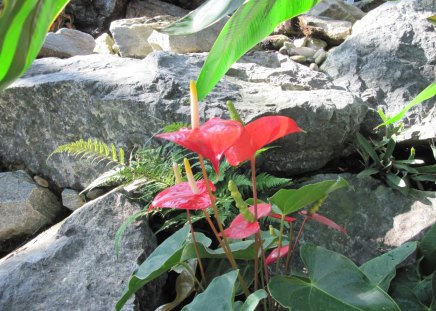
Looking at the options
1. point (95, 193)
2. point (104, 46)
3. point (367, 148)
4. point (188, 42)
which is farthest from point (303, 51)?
point (95, 193)

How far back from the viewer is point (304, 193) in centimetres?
96

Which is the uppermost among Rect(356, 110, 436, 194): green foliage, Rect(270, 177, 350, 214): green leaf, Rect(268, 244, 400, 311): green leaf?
Rect(270, 177, 350, 214): green leaf

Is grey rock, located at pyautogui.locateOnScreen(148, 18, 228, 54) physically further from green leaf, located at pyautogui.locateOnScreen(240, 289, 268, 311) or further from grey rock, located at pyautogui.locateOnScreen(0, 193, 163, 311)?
green leaf, located at pyautogui.locateOnScreen(240, 289, 268, 311)

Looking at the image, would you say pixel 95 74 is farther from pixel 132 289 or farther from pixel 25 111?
pixel 132 289

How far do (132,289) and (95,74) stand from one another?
51.7 inches

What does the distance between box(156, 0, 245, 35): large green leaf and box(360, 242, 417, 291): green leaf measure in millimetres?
658

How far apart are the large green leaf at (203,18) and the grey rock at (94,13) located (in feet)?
13.1

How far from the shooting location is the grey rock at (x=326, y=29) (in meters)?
3.25

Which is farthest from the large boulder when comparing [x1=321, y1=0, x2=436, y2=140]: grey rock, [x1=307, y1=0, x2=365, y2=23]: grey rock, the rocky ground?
[x1=307, y1=0, x2=365, y2=23]: grey rock

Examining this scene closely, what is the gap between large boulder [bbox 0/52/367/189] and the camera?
1.90m

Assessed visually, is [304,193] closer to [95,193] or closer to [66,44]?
[95,193]

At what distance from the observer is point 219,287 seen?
0.96m

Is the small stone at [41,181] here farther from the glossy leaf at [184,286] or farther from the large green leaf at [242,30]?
the large green leaf at [242,30]

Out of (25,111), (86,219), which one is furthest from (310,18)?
(86,219)
